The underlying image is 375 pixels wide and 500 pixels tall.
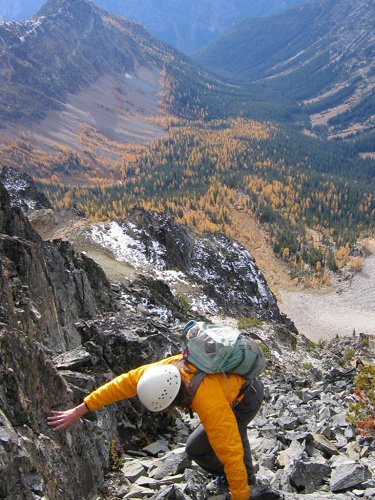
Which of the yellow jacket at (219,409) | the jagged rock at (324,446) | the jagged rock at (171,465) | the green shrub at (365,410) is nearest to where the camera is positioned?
the yellow jacket at (219,409)

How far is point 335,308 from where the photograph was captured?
9200 cm

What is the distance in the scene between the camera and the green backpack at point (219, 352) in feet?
26.3

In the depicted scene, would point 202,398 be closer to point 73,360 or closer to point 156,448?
point 156,448

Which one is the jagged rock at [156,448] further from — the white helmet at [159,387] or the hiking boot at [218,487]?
the white helmet at [159,387]

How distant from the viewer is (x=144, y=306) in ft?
121

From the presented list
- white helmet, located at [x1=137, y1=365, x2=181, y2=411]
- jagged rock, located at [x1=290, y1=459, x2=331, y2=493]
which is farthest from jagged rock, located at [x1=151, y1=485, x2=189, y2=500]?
jagged rock, located at [x1=290, y1=459, x2=331, y2=493]

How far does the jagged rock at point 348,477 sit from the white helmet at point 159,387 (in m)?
4.39

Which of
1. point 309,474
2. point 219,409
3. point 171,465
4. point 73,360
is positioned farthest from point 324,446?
point 73,360

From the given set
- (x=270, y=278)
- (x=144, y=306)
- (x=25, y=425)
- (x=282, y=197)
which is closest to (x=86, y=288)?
(x=144, y=306)

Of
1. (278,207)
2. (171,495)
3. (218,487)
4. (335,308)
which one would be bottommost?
(278,207)

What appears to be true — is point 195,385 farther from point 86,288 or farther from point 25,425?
point 86,288

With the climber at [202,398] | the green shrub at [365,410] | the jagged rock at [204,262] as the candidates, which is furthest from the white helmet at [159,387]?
the jagged rock at [204,262]

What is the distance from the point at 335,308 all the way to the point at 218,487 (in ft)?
286

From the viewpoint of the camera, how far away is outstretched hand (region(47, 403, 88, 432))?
8.62m
